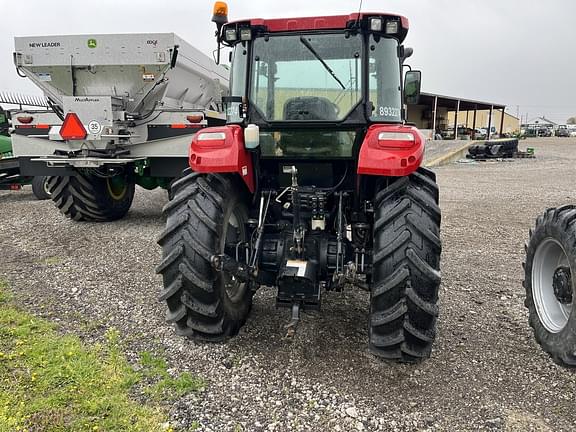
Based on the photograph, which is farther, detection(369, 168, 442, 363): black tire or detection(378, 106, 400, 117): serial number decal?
detection(378, 106, 400, 117): serial number decal

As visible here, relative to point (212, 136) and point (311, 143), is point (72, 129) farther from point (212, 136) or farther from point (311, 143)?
point (311, 143)

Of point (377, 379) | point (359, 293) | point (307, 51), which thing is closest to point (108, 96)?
point (307, 51)

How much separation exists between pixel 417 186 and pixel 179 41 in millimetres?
4743

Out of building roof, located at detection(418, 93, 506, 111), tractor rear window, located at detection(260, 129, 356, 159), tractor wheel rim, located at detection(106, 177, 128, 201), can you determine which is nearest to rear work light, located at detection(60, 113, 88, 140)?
tractor wheel rim, located at detection(106, 177, 128, 201)

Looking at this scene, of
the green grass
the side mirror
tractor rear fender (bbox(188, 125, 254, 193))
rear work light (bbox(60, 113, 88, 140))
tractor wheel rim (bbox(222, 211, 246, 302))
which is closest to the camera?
the green grass

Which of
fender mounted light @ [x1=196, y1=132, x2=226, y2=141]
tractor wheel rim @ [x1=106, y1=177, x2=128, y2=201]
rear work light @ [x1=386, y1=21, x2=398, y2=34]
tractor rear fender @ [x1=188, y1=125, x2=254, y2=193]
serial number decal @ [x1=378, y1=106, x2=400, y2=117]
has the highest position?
rear work light @ [x1=386, y1=21, x2=398, y2=34]

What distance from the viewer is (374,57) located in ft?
10.4

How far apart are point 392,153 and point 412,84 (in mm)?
978

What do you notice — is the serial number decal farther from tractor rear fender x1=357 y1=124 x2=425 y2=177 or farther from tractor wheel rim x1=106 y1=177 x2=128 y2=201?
tractor wheel rim x1=106 y1=177 x2=128 y2=201

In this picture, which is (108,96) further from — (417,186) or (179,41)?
(417,186)

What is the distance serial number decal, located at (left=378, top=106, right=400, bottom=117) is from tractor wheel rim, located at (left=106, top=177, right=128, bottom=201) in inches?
191

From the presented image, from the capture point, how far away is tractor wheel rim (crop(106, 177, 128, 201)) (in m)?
6.95

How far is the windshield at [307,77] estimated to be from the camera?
3148mm

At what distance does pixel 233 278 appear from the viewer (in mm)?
3256
